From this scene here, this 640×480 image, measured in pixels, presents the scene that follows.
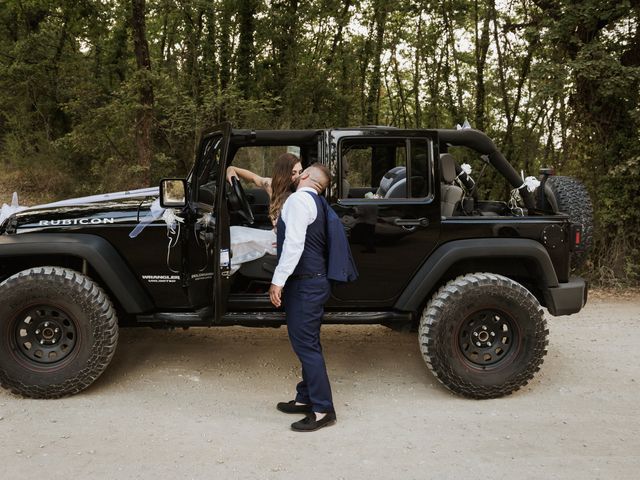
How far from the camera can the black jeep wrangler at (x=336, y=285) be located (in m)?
4.17

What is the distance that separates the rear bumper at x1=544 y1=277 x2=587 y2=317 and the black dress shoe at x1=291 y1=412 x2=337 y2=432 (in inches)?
73.8

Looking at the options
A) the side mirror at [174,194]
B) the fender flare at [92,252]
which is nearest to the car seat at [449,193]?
the side mirror at [174,194]

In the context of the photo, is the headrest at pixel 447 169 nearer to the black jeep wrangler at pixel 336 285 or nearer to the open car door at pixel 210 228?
the black jeep wrangler at pixel 336 285

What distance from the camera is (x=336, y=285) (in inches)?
173

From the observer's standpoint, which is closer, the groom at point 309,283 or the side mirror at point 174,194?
the groom at point 309,283

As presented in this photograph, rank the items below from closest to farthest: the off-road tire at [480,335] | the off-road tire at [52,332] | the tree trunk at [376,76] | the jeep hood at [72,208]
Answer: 1. the off-road tire at [52,332]
2. the off-road tire at [480,335]
3. the jeep hood at [72,208]
4. the tree trunk at [376,76]

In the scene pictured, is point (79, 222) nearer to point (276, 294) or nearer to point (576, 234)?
point (276, 294)

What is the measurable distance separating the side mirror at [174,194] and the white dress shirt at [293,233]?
2.82 feet

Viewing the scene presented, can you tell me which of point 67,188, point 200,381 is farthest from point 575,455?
point 67,188

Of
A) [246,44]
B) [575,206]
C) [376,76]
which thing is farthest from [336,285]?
[376,76]

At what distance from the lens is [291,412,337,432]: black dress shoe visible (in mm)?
3764

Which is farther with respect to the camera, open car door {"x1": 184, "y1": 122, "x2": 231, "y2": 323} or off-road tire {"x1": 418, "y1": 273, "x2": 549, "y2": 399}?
off-road tire {"x1": 418, "y1": 273, "x2": 549, "y2": 399}

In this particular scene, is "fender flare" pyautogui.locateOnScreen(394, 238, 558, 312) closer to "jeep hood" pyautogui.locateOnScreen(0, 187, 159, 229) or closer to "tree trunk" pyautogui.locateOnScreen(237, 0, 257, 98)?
"jeep hood" pyautogui.locateOnScreen(0, 187, 159, 229)

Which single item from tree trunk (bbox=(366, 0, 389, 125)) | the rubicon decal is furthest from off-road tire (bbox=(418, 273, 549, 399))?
tree trunk (bbox=(366, 0, 389, 125))
